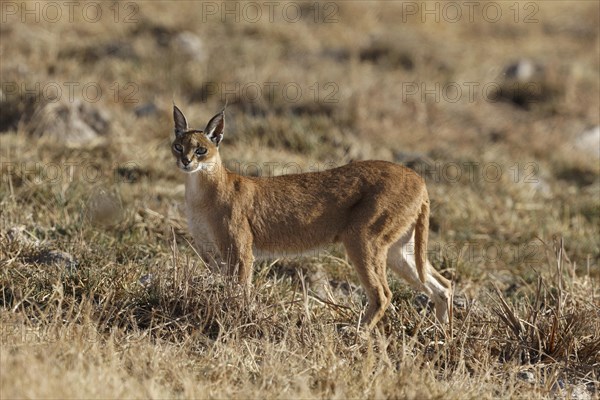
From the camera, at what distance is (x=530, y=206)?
1046 centimetres

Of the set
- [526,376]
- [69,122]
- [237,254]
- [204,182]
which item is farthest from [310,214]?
[69,122]

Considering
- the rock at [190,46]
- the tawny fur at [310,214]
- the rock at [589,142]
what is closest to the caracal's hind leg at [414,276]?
the tawny fur at [310,214]

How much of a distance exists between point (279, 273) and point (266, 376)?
2.40m

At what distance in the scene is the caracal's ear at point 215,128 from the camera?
673 centimetres

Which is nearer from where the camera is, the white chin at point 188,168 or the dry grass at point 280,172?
the dry grass at point 280,172

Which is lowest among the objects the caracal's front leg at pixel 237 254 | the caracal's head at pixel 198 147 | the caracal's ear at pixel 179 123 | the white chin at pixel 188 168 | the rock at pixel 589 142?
the rock at pixel 589 142

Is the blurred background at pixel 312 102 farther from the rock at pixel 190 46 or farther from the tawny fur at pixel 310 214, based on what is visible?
the tawny fur at pixel 310 214

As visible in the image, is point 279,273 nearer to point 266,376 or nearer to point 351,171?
point 351,171

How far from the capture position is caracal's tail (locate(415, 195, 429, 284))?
6.90 meters

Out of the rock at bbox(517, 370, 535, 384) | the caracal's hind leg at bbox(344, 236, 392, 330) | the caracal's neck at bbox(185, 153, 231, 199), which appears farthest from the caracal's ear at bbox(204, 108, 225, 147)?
the rock at bbox(517, 370, 535, 384)

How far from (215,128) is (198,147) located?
0.82 feet

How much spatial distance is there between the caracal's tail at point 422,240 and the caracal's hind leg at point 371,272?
1.11 feet

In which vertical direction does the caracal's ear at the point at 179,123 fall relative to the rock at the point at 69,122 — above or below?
above

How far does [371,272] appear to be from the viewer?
262 inches
